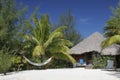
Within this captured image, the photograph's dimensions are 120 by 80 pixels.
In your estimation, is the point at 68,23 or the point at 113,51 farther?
the point at 68,23

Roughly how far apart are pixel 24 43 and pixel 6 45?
2.31m

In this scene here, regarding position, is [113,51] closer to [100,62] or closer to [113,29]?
[100,62]

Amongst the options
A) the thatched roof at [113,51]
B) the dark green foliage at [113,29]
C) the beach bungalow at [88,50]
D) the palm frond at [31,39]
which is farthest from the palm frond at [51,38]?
the beach bungalow at [88,50]

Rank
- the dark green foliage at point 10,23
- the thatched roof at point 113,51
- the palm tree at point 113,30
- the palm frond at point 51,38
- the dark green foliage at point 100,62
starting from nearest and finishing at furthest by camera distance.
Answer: the palm tree at point 113,30 < the dark green foliage at point 10,23 < the thatched roof at point 113,51 < the palm frond at point 51,38 < the dark green foliage at point 100,62

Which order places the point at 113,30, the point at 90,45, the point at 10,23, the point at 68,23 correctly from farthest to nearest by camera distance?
1. the point at 68,23
2. the point at 90,45
3. the point at 10,23
4. the point at 113,30

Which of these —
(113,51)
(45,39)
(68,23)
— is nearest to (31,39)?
(45,39)

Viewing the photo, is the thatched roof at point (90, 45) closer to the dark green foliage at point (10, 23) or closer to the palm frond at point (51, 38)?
the palm frond at point (51, 38)

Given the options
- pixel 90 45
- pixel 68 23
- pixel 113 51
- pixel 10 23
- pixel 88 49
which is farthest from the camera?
pixel 68 23

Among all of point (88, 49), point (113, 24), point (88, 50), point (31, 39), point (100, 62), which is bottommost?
point (100, 62)

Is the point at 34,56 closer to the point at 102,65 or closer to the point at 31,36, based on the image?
the point at 31,36

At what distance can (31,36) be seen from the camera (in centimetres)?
2616

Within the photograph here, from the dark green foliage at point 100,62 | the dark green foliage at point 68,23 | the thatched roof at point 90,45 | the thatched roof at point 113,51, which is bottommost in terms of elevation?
the dark green foliage at point 100,62

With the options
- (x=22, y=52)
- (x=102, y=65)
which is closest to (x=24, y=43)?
→ (x=22, y=52)

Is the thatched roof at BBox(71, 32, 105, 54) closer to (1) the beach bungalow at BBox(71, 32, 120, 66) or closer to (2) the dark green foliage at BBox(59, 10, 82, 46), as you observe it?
(1) the beach bungalow at BBox(71, 32, 120, 66)
